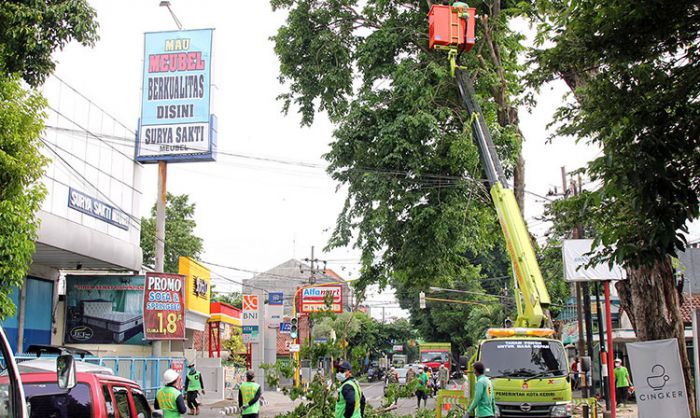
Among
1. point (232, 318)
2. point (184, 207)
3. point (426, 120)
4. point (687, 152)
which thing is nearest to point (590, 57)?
point (687, 152)

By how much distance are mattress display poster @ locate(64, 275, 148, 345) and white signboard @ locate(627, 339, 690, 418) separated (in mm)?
21497

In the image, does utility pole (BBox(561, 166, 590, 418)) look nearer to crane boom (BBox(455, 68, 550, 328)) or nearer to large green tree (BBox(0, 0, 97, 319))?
crane boom (BBox(455, 68, 550, 328))

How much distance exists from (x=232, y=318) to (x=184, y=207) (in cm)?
1105

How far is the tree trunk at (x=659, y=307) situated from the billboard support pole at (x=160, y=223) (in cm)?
1763

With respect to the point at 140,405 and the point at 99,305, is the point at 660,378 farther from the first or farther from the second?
the point at 99,305

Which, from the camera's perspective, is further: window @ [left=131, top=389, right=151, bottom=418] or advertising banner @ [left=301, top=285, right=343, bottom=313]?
advertising banner @ [left=301, top=285, right=343, bottom=313]

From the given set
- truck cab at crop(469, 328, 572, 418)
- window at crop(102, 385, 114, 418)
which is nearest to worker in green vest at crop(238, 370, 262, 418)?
truck cab at crop(469, 328, 572, 418)

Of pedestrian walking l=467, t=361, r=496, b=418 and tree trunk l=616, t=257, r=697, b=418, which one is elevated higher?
tree trunk l=616, t=257, r=697, b=418

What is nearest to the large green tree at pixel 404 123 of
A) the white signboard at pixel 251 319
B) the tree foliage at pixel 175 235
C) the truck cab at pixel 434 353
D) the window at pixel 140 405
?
the window at pixel 140 405

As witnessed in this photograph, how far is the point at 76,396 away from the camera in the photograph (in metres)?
7.81

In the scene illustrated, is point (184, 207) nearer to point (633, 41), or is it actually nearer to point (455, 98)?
point (455, 98)

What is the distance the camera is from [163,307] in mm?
28891

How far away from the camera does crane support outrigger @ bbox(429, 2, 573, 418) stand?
1484 centimetres

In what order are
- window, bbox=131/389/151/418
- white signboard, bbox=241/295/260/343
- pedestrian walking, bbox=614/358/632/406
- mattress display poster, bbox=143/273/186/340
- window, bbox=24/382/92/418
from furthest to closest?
white signboard, bbox=241/295/260/343, mattress display poster, bbox=143/273/186/340, pedestrian walking, bbox=614/358/632/406, window, bbox=131/389/151/418, window, bbox=24/382/92/418
